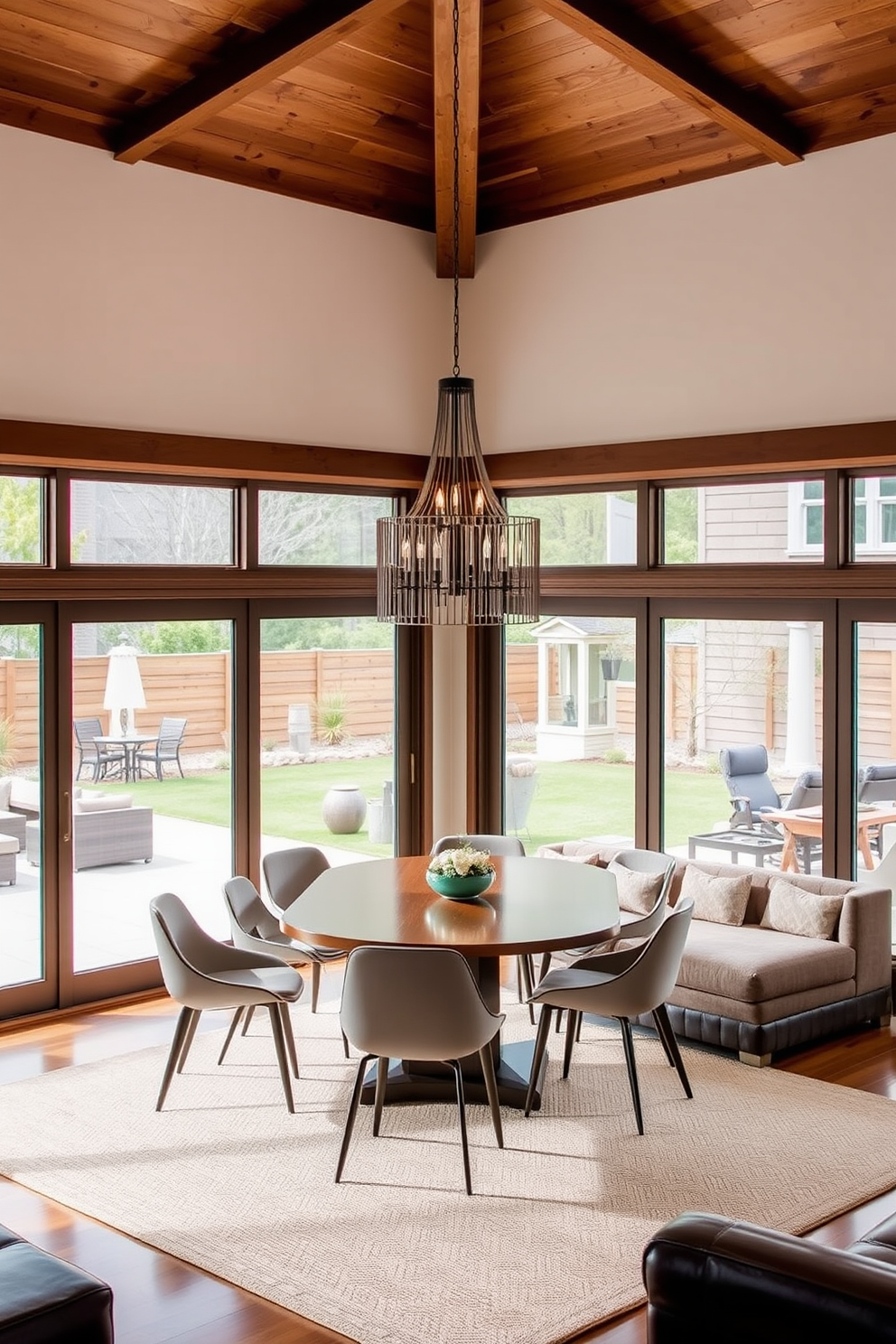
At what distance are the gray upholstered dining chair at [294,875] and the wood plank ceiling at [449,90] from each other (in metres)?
3.26

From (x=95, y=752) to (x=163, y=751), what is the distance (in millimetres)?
382

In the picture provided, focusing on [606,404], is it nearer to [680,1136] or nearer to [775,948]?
[775,948]

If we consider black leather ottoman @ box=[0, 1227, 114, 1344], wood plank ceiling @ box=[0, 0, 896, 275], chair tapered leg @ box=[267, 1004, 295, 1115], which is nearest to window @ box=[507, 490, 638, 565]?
wood plank ceiling @ box=[0, 0, 896, 275]

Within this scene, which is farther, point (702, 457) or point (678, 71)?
point (702, 457)

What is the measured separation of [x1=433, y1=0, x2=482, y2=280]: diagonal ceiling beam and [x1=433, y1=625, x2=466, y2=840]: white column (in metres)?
2.15

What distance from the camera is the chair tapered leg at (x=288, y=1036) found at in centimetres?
501

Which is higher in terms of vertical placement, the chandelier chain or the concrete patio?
the chandelier chain

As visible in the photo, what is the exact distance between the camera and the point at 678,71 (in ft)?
17.2

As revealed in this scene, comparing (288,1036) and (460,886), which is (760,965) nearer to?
(460,886)

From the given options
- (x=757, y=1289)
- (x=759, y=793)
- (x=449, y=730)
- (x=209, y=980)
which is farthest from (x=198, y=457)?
(x=757, y=1289)

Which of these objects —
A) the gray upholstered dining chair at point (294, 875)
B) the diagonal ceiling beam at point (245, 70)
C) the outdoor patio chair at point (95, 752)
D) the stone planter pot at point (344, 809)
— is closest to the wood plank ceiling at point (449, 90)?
the diagonal ceiling beam at point (245, 70)

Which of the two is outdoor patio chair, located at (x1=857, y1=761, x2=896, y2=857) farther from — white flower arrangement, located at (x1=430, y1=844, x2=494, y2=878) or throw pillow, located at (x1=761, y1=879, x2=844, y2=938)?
white flower arrangement, located at (x1=430, y1=844, x2=494, y2=878)

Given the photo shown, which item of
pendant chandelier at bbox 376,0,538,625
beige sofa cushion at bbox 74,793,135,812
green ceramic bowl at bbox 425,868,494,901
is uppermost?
pendant chandelier at bbox 376,0,538,625

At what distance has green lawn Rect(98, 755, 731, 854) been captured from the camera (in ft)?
22.0
